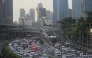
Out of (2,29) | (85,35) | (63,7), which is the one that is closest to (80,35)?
(85,35)

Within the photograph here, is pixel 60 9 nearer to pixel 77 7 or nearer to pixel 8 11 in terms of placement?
pixel 77 7

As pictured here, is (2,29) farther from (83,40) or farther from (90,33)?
(90,33)

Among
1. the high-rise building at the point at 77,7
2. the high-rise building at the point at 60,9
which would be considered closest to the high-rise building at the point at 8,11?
the high-rise building at the point at 60,9

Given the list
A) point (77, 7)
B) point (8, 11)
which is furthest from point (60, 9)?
point (8, 11)

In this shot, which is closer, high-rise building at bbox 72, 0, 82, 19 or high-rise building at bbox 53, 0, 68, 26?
high-rise building at bbox 72, 0, 82, 19

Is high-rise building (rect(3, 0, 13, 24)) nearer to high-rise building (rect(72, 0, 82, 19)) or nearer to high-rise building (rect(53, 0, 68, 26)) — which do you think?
high-rise building (rect(53, 0, 68, 26))

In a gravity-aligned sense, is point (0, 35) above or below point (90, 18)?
below

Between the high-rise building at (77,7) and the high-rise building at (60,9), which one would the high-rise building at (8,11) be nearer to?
the high-rise building at (60,9)

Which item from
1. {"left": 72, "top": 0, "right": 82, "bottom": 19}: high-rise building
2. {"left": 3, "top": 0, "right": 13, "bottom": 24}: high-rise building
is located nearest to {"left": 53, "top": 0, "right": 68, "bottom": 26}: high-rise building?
{"left": 72, "top": 0, "right": 82, "bottom": 19}: high-rise building
